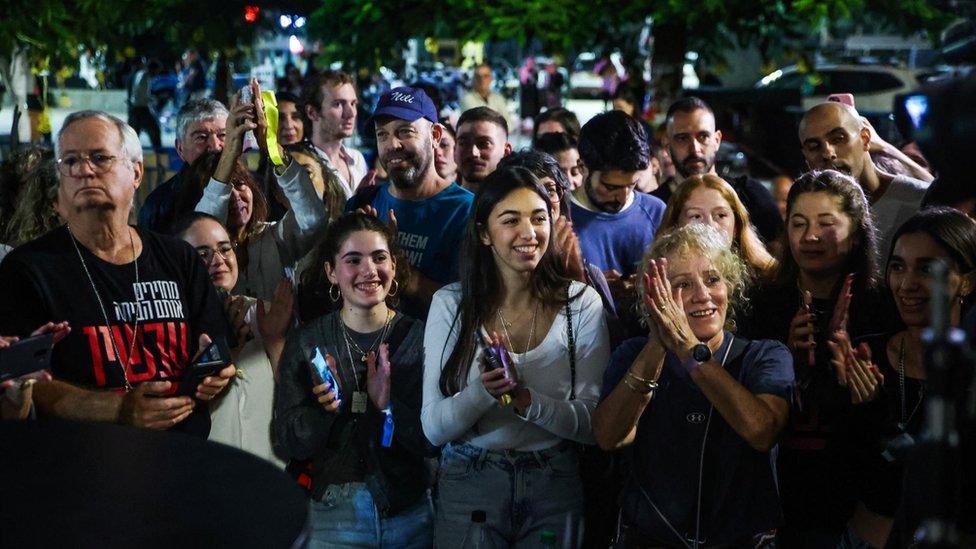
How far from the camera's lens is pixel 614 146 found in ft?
17.6

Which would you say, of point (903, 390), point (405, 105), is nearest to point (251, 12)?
point (405, 105)

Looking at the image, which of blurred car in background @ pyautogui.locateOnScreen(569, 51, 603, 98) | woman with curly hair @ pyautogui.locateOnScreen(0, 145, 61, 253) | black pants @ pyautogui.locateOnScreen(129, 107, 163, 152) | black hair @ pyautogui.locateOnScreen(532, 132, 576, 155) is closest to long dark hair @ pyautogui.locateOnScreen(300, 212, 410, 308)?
woman with curly hair @ pyautogui.locateOnScreen(0, 145, 61, 253)

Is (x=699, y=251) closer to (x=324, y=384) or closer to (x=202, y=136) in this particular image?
(x=324, y=384)

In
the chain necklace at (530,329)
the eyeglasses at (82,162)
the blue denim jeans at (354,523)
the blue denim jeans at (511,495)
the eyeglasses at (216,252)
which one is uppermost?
Answer: the eyeglasses at (82,162)

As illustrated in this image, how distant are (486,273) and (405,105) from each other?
1.64 metres

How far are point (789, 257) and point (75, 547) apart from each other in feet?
9.78

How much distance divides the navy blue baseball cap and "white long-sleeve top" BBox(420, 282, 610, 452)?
163 centimetres

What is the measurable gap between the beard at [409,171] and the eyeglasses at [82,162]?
5.35 ft

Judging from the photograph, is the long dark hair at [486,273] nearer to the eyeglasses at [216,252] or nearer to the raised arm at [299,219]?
the eyeglasses at [216,252]

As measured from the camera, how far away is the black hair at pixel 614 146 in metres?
5.35

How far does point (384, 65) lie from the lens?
11.4 meters

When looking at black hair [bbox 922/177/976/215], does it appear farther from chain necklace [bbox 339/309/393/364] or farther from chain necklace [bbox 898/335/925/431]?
chain necklace [bbox 339/309/393/364]

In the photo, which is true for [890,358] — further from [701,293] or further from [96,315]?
[96,315]

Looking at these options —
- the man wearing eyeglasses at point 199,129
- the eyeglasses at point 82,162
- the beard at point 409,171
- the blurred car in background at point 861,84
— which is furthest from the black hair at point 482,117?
the blurred car in background at point 861,84
